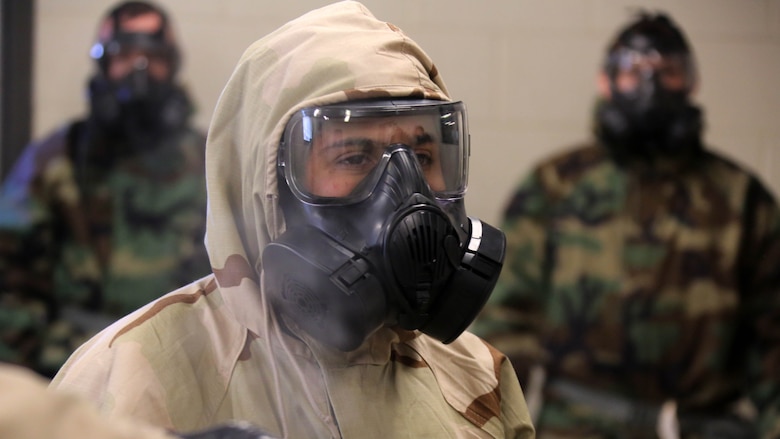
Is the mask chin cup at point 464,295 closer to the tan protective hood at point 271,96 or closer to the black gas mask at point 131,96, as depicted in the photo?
the tan protective hood at point 271,96

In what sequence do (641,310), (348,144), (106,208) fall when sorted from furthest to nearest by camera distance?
(106,208)
(641,310)
(348,144)

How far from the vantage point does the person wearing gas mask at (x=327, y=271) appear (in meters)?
1.19

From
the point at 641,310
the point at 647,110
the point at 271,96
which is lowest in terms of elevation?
the point at 641,310

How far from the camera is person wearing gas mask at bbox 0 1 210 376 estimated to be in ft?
9.27

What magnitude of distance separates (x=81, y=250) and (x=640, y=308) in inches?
62.3

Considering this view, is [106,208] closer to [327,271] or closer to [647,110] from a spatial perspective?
[647,110]

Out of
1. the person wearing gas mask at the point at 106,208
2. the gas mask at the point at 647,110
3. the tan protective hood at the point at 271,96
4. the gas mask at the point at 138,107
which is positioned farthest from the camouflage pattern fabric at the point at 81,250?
the tan protective hood at the point at 271,96

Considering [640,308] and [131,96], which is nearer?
[640,308]

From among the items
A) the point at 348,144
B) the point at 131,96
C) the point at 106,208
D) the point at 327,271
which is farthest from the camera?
the point at 131,96

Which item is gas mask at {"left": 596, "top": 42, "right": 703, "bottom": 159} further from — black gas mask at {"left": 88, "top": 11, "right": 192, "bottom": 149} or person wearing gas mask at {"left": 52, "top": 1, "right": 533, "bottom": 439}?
person wearing gas mask at {"left": 52, "top": 1, "right": 533, "bottom": 439}

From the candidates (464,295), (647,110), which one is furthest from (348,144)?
(647,110)

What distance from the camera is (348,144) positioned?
129 cm

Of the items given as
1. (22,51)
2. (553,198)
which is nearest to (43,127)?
(22,51)

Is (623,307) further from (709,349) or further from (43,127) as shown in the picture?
(43,127)
